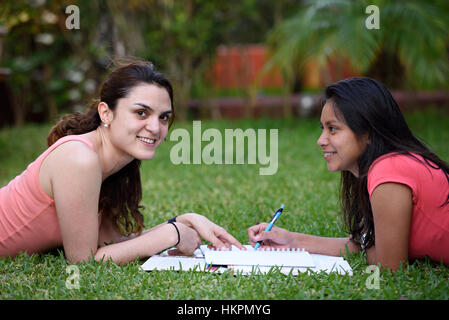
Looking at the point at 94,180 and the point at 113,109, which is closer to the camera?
the point at 94,180

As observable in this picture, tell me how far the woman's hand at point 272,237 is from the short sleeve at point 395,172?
0.54m

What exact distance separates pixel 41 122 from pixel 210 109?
116 inches

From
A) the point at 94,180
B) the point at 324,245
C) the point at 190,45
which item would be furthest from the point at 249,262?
the point at 190,45

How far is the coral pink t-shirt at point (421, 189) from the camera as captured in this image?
2.04 metres

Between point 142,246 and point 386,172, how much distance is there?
3.61 ft

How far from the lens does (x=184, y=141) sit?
6.41 metres

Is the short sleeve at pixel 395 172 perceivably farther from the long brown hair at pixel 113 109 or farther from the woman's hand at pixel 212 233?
the long brown hair at pixel 113 109

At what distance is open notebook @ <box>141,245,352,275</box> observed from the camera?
2201 mm

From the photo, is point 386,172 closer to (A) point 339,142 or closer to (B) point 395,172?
(B) point 395,172

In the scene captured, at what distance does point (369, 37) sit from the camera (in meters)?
6.44

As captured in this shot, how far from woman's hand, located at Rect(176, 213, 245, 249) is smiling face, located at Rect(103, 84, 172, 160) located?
15.2 inches

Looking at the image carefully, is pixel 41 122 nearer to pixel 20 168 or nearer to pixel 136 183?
pixel 20 168
